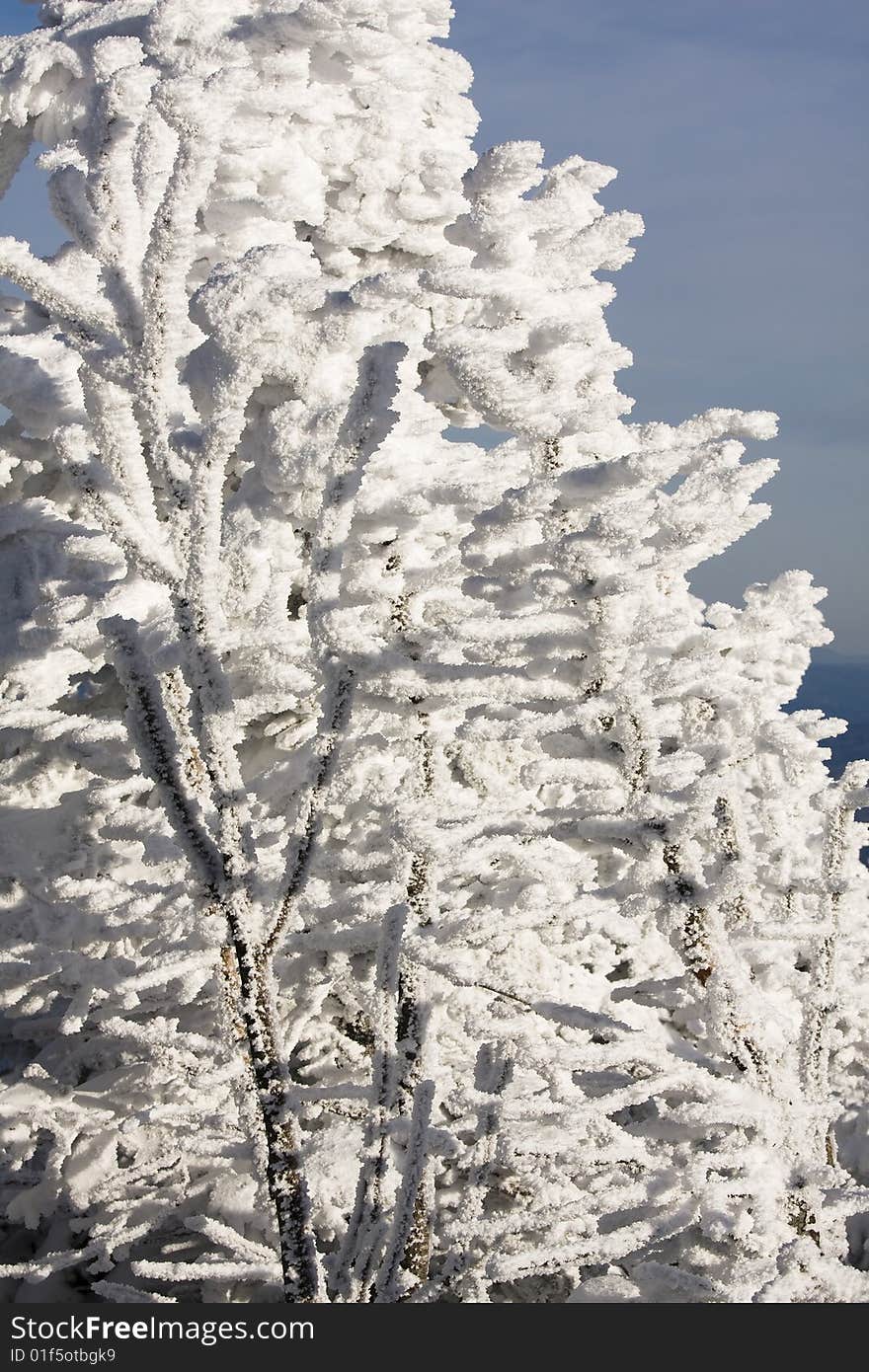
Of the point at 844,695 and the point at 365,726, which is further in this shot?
the point at 844,695

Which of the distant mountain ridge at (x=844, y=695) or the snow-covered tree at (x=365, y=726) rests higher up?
the distant mountain ridge at (x=844, y=695)

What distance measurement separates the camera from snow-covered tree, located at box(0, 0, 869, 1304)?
127 inches

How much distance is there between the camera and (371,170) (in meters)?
5.70

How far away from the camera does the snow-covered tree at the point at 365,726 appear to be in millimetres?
3223

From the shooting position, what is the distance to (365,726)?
16.6 feet

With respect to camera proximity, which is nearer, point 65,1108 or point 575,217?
point 575,217

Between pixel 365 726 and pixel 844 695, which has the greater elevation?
pixel 844 695

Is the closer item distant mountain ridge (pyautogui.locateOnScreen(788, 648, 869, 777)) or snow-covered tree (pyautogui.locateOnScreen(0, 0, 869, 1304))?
snow-covered tree (pyautogui.locateOnScreen(0, 0, 869, 1304))

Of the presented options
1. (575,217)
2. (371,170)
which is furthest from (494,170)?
(371,170)

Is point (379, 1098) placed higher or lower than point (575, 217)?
lower

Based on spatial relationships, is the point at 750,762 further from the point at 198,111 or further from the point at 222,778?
the point at 198,111

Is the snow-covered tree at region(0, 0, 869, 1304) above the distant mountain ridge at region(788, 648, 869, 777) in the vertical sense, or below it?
below

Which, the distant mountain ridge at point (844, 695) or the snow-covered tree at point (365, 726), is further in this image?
the distant mountain ridge at point (844, 695)

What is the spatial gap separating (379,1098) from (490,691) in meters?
1.37
